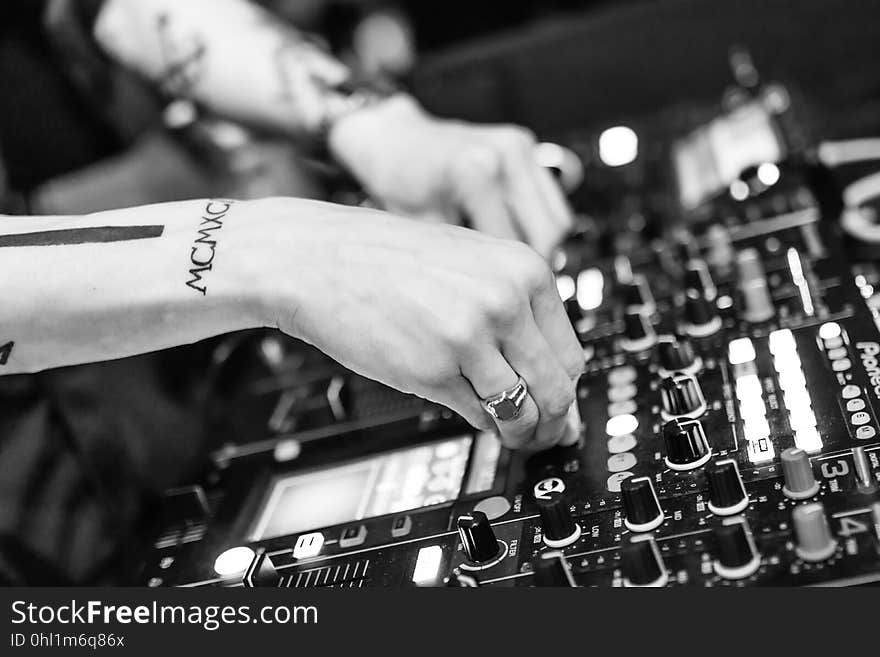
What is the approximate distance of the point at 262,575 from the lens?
90 centimetres

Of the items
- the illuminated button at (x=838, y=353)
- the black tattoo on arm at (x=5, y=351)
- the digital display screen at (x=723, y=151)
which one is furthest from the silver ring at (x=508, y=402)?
the digital display screen at (x=723, y=151)

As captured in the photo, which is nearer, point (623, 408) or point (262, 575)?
point (262, 575)

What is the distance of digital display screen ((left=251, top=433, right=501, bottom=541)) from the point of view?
3.30 feet

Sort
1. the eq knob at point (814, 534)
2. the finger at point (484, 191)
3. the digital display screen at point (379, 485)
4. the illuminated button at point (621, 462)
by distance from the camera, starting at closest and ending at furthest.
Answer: the eq knob at point (814, 534) < the illuminated button at point (621, 462) < the digital display screen at point (379, 485) < the finger at point (484, 191)

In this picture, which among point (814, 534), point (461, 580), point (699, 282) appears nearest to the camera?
point (814, 534)

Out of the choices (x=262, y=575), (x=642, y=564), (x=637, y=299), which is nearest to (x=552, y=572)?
(x=642, y=564)

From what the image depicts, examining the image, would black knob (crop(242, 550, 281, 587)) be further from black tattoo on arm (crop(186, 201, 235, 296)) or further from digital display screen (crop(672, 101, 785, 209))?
digital display screen (crop(672, 101, 785, 209))

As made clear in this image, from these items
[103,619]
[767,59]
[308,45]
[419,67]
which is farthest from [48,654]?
[767,59]

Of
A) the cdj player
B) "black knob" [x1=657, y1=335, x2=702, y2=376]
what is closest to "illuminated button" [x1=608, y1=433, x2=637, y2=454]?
the cdj player

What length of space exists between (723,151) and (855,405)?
79 cm

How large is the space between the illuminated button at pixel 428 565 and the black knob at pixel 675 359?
32 centimetres

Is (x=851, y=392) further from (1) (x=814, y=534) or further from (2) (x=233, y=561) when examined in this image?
(2) (x=233, y=561)

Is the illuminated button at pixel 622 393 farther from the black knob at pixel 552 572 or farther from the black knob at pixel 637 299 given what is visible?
the black knob at pixel 552 572

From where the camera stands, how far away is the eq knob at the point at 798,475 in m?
0.76
